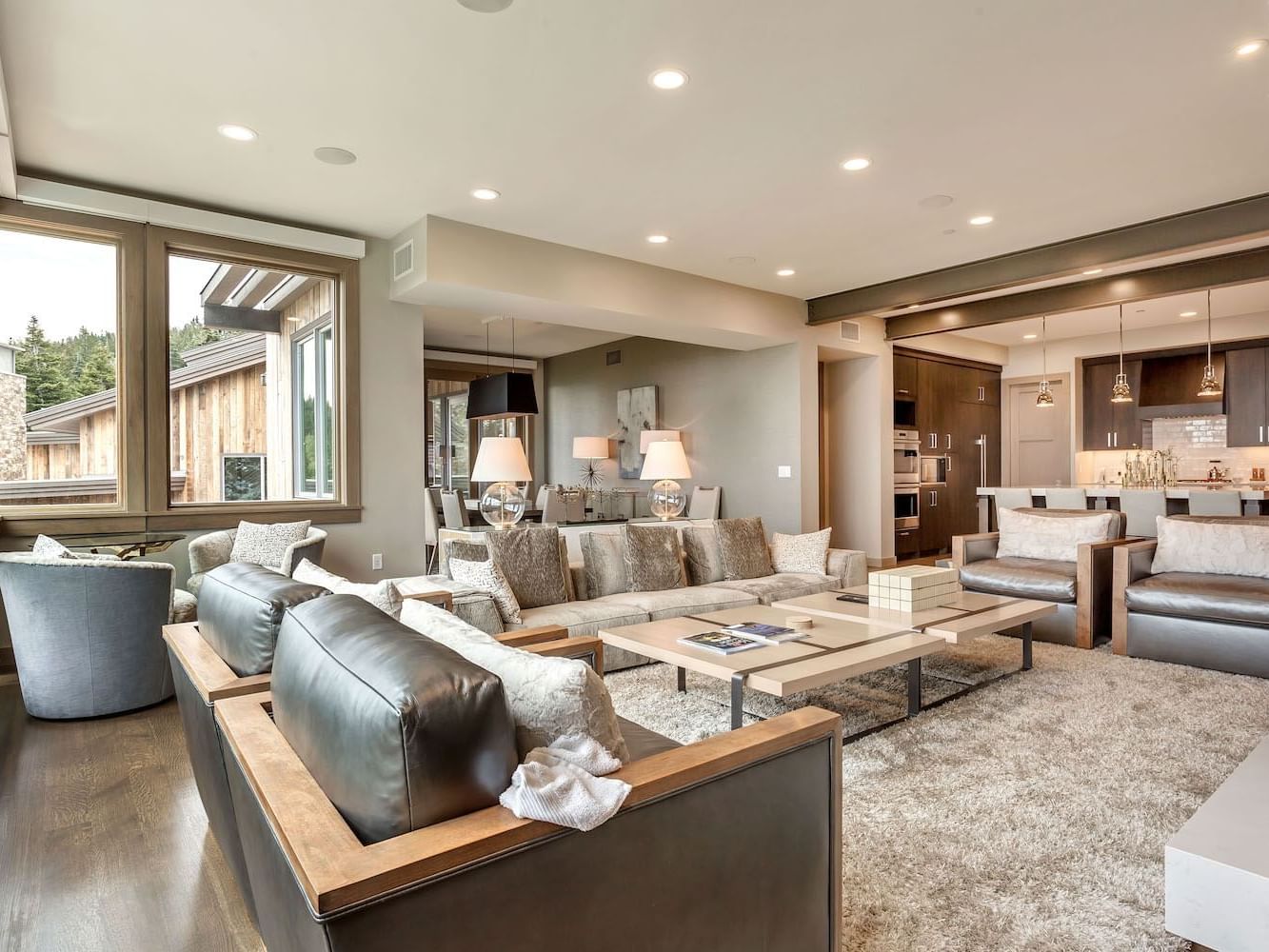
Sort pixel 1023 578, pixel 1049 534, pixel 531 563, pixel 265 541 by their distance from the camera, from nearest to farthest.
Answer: pixel 531 563 < pixel 265 541 < pixel 1023 578 < pixel 1049 534

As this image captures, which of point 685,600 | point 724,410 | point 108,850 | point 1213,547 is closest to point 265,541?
point 108,850

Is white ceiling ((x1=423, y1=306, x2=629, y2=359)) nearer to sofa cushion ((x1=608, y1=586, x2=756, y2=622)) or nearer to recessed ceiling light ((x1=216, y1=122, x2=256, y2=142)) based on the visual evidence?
recessed ceiling light ((x1=216, y1=122, x2=256, y2=142))

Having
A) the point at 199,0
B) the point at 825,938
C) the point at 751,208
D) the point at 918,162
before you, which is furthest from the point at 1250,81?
the point at 199,0

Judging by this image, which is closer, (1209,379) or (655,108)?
(655,108)

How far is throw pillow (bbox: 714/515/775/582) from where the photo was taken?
5016 millimetres

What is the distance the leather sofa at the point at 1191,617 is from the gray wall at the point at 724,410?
2.96 meters

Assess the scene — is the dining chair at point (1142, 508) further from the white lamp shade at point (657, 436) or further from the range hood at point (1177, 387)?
the white lamp shade at point (657, 436)

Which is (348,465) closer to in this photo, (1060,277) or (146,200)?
(146,200)

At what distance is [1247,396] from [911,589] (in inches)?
278

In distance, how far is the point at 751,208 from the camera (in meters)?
4.68

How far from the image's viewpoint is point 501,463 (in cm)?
470

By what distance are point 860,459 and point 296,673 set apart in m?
7.29

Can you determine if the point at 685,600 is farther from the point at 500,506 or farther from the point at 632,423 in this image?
the point at 632,423

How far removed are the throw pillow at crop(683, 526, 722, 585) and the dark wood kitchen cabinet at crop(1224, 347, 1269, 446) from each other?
6.88m
